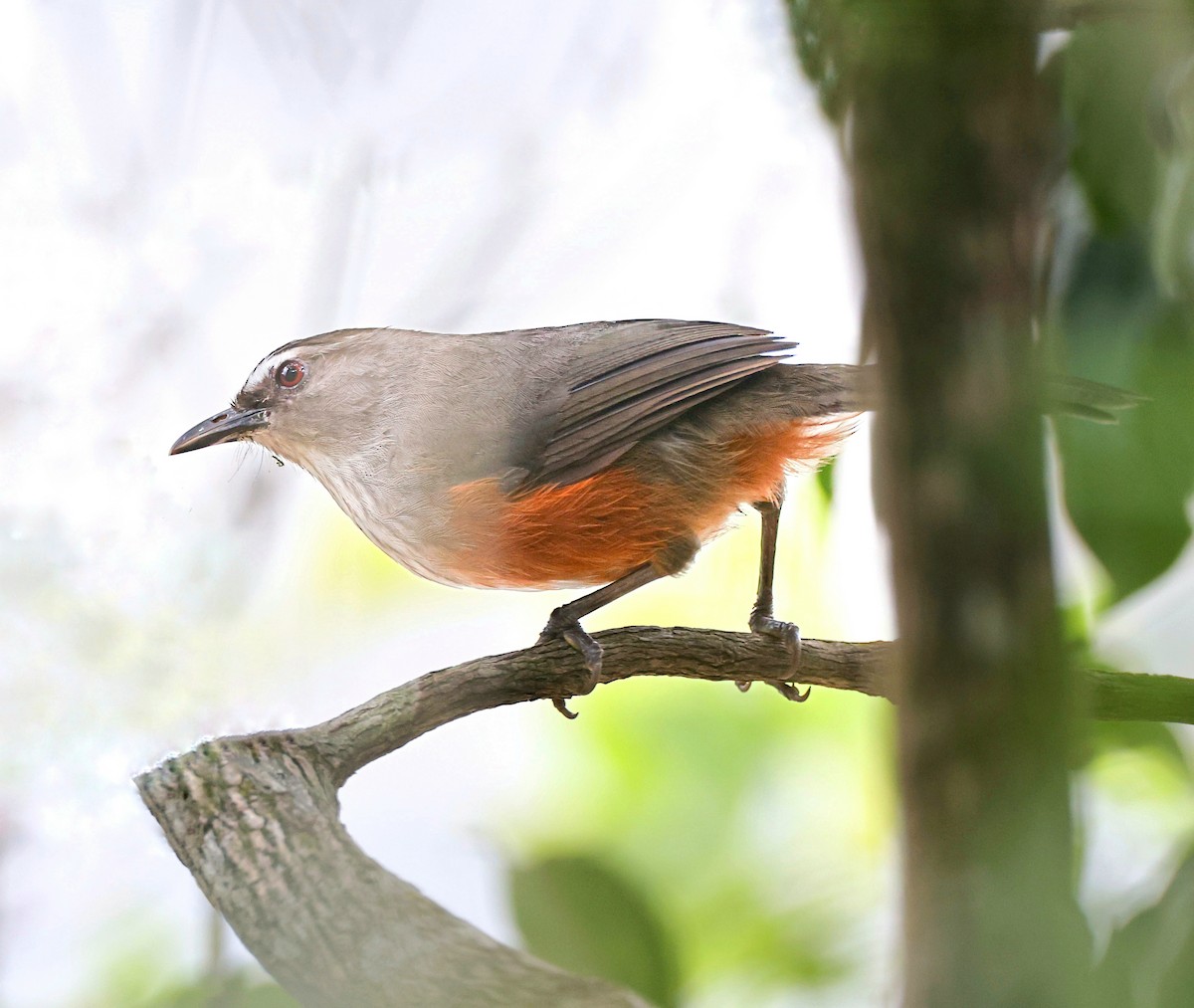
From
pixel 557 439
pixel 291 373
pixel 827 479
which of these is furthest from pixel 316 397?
pixel 827 479

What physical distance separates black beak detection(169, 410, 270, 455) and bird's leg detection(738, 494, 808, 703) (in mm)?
470

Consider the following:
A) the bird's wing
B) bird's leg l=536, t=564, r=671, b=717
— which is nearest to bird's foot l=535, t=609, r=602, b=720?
bird's leg l=536, t=564, r=671, b=717

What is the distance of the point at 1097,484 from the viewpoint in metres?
0.63

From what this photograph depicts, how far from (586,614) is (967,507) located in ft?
1.80

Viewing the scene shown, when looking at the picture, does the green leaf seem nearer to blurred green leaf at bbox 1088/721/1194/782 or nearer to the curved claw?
blurred green leaf at bbox 1088/721/1194/782

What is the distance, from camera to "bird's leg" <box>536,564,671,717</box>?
94 cm

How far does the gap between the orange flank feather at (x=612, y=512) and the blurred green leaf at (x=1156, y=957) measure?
527mm

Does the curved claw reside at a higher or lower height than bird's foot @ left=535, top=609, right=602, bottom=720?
Result: lower

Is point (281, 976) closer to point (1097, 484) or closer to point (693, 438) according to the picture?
point (1097, 484)

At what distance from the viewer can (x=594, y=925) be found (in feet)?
1.96

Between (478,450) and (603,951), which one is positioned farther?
(478,450)

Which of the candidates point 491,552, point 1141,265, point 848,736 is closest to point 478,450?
point 491,552

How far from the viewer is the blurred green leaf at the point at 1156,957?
18.8 inches

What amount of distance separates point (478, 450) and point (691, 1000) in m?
0.46
